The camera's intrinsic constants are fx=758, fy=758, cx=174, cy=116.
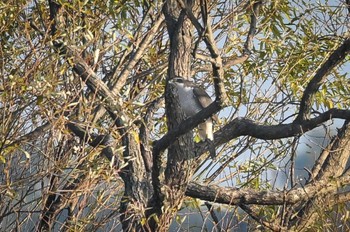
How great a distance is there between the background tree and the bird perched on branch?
0.27 feet

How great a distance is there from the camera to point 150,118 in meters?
6.23

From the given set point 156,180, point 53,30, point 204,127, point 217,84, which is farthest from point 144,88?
point 217,84

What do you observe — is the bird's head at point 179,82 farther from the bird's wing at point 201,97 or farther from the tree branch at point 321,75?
the tree branch at point 321,75

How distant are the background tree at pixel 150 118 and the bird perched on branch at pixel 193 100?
0.27 ft

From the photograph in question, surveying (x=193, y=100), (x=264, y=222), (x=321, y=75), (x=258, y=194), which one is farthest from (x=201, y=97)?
(x=321, y=75)

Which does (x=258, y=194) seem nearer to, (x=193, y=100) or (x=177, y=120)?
(x=177, y=120)

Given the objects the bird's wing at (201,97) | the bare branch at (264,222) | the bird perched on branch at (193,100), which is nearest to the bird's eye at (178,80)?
the bird perched on branch at (193,100)

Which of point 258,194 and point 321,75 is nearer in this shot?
point 321,75

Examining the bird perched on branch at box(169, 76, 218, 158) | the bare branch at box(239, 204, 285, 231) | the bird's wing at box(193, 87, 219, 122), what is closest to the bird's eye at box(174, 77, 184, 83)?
the bird perched on branch at box(169, 76, 218, 158)

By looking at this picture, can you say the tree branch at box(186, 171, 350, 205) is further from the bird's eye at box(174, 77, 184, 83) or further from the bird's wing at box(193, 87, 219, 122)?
the bird's wing at box(193, 87, 219, 122)

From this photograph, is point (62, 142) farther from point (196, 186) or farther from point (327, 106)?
point (327, 106)

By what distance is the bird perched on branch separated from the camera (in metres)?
5.48

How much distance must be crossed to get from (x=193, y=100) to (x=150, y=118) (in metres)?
0.38

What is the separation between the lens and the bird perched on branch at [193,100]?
18.0 feet
